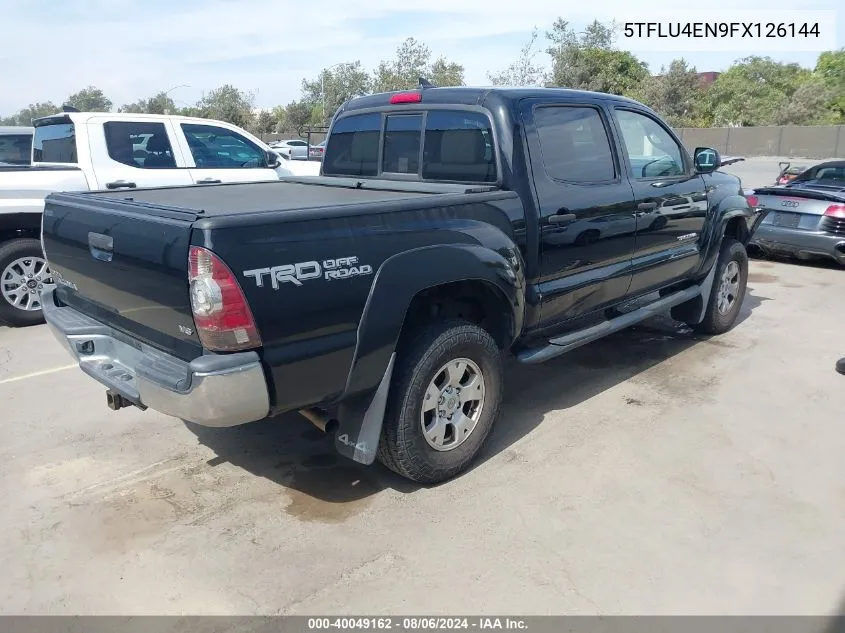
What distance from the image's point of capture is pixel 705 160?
18.2 feet

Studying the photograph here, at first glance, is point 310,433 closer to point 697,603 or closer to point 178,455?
point 178,455

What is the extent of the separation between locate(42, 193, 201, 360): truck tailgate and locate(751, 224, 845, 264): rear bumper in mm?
8229

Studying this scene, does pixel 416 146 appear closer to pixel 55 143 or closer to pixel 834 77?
pixel 55 143

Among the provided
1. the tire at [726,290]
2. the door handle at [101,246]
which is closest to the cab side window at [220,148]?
the door handle at [101,246]

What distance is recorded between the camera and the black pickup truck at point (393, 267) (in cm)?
279

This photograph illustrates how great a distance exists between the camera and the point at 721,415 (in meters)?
4.55

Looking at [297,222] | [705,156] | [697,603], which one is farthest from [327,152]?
[697,603]

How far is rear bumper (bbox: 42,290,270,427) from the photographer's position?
274 cm

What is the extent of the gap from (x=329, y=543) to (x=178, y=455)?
1.30 m

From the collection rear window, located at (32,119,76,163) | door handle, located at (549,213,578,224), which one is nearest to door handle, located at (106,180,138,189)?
rear window, located at (32,119,76,163)

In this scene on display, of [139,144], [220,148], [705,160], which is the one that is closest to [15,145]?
[139,144]

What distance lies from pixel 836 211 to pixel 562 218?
633cm

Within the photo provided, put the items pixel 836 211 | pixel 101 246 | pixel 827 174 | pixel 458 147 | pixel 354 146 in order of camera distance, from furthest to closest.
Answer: pixel 827 174 → pixel 836 211 → pixel 354 146 → pixel 458 147 → pixel 101 246

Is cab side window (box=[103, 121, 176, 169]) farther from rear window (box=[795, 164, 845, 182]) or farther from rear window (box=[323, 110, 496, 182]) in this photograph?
rear window (box=[795, 164, 845, 182])
